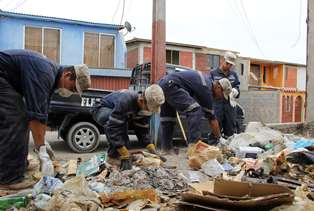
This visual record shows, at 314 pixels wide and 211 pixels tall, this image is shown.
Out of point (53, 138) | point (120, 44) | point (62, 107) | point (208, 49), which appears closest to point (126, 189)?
point (62, 107)

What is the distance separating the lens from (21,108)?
394 cm

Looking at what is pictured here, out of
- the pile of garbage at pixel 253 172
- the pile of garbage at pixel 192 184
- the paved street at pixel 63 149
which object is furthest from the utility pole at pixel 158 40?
the pile of garbage at pixel 192 184

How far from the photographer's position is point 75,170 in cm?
473

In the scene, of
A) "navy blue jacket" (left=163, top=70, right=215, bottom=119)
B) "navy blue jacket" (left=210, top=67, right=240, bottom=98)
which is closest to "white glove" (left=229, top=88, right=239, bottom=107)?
"navy blue jacket" (left=210, top=67, right=240, bottom=98)

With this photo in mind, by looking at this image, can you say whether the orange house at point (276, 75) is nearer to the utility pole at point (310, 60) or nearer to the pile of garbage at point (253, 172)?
the utility pole at point (310, 60)

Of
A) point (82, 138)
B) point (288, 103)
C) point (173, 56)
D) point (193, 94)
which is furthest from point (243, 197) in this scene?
point (288, 103)

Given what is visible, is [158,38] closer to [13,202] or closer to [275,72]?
[13,202]

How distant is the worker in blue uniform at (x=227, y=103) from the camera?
712 cm

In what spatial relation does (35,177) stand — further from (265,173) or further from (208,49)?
(208,49)

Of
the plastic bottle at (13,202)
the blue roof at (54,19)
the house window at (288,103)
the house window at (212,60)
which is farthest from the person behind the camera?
the house window at (212,60)

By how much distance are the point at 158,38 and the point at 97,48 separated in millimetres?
10925

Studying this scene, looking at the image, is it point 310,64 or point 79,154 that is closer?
point 79,154

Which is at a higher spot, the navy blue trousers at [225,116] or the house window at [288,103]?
the house window at [288,103]

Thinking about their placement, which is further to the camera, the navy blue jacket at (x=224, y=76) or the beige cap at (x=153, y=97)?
the navy blue jacket at (x=224, y=76)
